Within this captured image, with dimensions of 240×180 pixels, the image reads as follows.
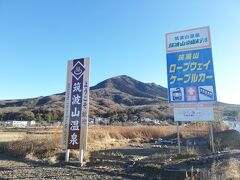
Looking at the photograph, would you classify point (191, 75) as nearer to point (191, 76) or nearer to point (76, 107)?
point (191, 76)

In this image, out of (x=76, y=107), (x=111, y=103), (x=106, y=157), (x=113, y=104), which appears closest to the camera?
(x=76, y=107)

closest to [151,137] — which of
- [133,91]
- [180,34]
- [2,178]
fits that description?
[180,34]

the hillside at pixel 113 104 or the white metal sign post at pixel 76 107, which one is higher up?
the hillside at pixel 113 104

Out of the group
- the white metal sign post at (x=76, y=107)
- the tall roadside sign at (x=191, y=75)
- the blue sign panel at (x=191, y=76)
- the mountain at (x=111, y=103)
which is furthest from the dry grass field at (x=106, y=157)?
the mountain at (x=111, y=103)

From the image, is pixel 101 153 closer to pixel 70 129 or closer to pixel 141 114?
pixel 70 129

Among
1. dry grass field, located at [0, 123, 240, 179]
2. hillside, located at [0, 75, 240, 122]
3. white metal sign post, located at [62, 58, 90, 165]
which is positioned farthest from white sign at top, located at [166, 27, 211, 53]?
hillside, located at [0, 75, 240, 122]

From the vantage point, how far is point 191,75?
11.1m

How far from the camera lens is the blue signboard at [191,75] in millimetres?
10828

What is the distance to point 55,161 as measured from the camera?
10617 millimetres

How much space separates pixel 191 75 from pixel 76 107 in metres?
4.21

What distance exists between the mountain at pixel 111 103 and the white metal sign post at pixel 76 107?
7375 centimetres

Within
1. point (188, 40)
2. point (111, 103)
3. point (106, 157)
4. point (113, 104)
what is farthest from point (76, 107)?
point (111, 103)

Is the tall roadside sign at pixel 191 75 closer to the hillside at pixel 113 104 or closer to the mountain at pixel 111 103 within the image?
the hillside at pixel 113 104

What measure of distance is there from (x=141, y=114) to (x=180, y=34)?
78.4 meters
